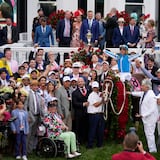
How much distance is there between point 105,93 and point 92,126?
→ 0.86 metres

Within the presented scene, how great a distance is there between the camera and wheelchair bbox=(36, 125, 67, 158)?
570 inches

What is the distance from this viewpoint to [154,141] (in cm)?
1527

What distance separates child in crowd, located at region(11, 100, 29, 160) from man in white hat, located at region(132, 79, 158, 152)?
2775 mm

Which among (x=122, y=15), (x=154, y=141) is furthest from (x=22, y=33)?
(x=154, y=141)

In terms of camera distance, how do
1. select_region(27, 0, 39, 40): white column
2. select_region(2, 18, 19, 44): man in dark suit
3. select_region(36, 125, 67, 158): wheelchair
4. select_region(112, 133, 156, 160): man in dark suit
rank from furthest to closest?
select_region(27, 0, 39, 40): white column < select_region(2, 18, 19, 44): man in dark suit < select_region(36, 125, 67, 158): wheelchair < select_region(112, 133, 156, 160): man in dark suit

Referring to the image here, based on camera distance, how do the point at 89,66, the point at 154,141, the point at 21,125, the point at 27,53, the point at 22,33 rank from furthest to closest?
the point at 22,33
the point at 27,53
the point at 89,66
the point at 154,141
the point at 21,125

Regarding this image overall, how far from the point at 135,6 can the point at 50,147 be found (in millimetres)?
10964

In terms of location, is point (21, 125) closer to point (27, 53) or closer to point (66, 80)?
point (66, 80)

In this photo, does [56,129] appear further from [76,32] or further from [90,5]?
[90,5]

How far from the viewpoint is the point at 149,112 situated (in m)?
15.0

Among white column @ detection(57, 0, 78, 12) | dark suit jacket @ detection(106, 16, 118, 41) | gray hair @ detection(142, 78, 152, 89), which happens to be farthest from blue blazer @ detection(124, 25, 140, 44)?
white column @ detection(57, 0, 78, 12)

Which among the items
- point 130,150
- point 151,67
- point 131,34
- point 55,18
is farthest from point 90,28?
point 130,150

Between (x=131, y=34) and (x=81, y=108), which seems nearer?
(x=81, y=108)

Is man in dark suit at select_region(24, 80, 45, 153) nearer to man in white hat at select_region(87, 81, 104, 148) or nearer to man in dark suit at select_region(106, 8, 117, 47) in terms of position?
man in white hat at select_region(87, 81, 104, 148)
